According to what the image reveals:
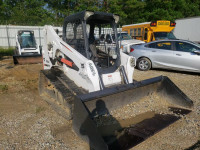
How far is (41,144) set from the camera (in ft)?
9.79

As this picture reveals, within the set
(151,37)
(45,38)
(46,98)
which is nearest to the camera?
(46,98)

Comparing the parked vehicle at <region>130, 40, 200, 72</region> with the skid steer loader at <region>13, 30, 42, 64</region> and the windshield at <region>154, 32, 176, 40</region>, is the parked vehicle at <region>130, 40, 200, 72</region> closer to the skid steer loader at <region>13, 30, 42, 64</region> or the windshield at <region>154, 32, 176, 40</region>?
the windshield at <region>154, 32, 176, 40</region>

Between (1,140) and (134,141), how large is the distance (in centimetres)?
230

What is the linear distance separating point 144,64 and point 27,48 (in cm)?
713

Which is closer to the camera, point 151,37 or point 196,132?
point 196,132

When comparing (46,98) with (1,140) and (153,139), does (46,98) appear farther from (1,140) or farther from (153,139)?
(153,139)

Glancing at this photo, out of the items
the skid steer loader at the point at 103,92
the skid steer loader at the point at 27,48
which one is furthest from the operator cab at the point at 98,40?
the skid steer loader at the point at 27,48

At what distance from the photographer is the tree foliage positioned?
24203 mm

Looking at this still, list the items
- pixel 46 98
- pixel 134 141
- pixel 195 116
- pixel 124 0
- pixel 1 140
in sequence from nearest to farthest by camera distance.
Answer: pixel 134 141 < pixel 1 140 < pixel 195 116 < pixel 46 98 < pixel 124 0

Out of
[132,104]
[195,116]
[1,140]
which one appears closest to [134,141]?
[132,104]

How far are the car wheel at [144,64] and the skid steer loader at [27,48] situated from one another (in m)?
5.54

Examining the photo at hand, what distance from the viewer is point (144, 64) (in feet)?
27.4

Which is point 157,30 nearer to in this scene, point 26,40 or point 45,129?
point 26,40

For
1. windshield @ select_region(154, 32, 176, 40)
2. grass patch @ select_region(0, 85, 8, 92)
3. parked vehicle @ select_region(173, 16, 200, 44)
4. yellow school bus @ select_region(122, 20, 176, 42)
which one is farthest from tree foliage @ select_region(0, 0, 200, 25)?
grass patch @ select_region(0, 85, 8, 92)
